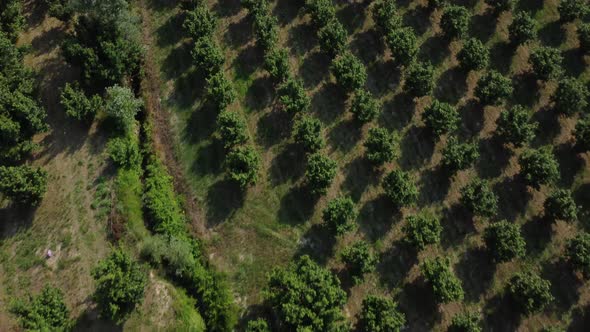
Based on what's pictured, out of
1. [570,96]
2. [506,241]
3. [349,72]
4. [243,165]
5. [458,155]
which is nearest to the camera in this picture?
[506,241]

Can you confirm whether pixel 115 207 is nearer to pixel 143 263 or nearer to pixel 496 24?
pixel 143 263

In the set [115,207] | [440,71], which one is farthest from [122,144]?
[440,71]

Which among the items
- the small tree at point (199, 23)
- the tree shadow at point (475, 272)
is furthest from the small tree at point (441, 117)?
the small tree at point (199, 23)

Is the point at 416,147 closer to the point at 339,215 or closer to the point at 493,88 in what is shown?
the point at 493,88

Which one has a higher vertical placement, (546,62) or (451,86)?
(451,86)

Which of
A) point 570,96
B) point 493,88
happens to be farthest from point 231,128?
point 570,96

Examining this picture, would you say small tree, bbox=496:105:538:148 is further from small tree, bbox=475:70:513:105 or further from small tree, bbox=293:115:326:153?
→ small tree, bbox=293:115:326:153

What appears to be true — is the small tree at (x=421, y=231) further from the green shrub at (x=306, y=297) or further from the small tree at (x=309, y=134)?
the small tree at (x=309, y=134)
